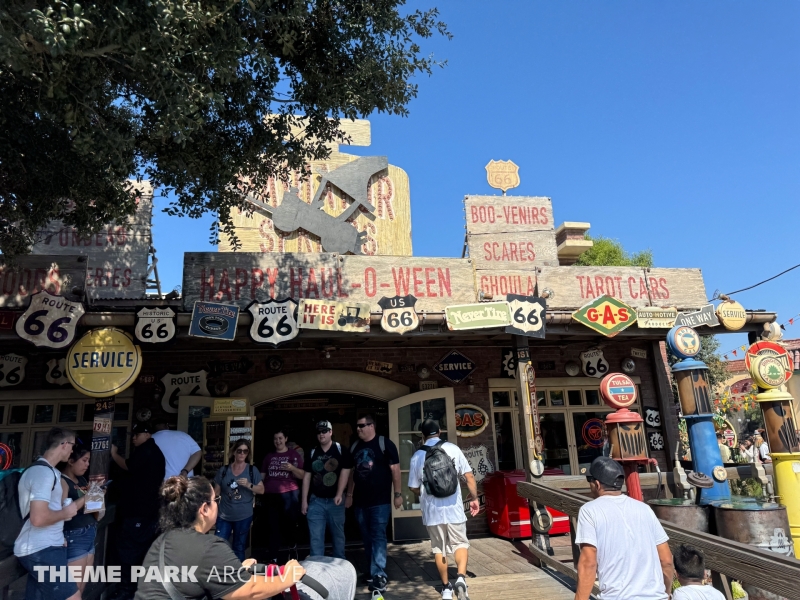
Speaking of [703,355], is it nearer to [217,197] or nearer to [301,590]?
[217,197]

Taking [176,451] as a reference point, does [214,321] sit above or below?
above

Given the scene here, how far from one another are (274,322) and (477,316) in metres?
2.39

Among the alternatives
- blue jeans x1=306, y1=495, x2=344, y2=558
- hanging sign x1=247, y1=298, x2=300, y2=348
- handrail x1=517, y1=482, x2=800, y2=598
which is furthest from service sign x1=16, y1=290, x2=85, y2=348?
handrail x1=517, y1=482, x2=800, y2=598

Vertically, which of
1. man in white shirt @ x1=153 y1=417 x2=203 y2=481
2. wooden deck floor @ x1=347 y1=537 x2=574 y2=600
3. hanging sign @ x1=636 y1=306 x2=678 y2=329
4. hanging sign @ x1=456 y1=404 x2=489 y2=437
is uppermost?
hanging sign @ x1=636 y1=306 x2=678 y2=329

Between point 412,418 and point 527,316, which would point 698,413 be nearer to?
point 527,316

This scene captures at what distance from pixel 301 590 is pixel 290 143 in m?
5.47

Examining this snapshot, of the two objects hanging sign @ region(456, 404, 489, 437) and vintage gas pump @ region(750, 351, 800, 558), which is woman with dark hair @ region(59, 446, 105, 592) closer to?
hanging sign @ region(456, 404, 489, 437)

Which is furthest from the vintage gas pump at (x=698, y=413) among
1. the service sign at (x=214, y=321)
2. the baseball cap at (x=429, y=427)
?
the service sign at (x=214, y=321)

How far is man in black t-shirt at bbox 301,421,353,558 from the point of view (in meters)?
5.50

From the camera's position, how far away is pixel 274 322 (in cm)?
620

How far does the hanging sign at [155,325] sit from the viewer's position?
5.97 metres

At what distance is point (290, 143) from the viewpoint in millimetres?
6922

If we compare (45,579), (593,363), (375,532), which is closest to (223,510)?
(375,532)

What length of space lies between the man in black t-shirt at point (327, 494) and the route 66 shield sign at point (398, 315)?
1529mm
